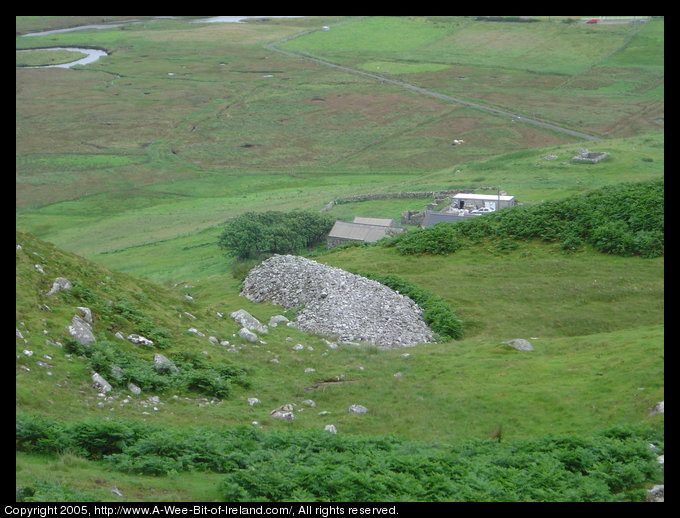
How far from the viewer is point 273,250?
61.5 metres

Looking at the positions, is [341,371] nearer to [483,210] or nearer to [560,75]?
[483,210]

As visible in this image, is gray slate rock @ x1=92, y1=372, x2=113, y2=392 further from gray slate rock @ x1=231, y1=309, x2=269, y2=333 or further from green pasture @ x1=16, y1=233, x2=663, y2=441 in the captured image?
gray slate rock @ x1=231, y1=309, x2=269, y2=333

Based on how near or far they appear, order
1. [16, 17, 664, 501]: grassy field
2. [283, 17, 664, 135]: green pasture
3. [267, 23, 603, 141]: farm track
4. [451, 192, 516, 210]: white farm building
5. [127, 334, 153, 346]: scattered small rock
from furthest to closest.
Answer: [283, 17, 664, 135]: green pasture
[267, 23, 603, 141]: farm track
[451, 192, 516, 210]: white farm building
[127, 334, 153, 346]: scattered small rock
[16, 17, 664, 501]: grassy field

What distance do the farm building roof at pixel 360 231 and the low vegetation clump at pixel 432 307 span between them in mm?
15975

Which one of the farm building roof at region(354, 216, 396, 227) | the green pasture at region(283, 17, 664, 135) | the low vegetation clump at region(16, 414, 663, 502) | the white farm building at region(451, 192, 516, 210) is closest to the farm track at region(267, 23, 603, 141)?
the green pasture at region(283, 17, 664, 135)

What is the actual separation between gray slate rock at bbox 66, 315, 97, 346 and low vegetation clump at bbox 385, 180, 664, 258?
28008 mm

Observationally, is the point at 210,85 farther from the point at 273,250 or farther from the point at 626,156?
the point at 273,250

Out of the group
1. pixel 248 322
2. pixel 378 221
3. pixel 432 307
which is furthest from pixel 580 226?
pixel 248 322

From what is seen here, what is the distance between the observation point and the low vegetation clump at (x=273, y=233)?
60.1 m

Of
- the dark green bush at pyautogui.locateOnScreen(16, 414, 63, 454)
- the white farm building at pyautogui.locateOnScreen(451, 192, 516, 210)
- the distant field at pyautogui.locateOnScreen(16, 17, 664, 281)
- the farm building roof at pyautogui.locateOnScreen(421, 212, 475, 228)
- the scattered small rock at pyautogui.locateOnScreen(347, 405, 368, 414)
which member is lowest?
the scattered small rock at pyautogui.locateOnScreen(347, 405, 368, 414)

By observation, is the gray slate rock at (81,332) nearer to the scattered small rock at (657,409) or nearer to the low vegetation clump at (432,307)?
the low vegetation clump at (432,307)

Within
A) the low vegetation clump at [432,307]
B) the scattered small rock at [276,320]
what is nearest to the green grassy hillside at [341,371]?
the low vegetation clump at [432,307]

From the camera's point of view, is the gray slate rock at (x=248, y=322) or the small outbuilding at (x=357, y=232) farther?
the small outbuilding at (x=357, y=232)

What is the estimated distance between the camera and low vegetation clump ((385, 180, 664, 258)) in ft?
154
